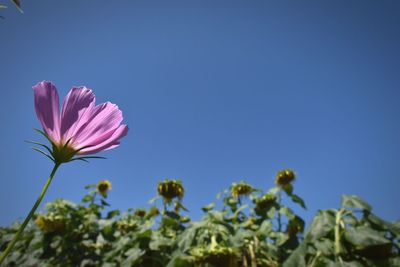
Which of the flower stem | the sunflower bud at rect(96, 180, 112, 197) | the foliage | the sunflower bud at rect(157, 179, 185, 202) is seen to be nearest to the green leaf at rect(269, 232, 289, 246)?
the foliage

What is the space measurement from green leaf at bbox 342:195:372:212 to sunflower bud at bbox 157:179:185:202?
1.33m

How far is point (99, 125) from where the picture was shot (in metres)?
0.54

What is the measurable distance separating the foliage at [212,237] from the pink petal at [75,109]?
1.23 meters

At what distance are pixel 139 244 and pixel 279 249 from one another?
0.93 meters

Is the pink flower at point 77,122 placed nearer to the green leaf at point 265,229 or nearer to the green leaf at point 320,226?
the green leaf at point 320,226

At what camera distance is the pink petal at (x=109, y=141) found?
0.51 metres

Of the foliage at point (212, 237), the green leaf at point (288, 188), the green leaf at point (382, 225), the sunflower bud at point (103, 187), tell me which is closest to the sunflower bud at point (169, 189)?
the foliage at point (212, 237)

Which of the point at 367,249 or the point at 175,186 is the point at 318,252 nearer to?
the point at 367,249

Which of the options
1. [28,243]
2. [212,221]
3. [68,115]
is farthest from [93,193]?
[68,115]

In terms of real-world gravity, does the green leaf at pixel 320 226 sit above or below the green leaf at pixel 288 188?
below

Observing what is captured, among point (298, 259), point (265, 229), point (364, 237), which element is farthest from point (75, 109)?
point (265, 229)

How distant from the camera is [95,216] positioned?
285 cm

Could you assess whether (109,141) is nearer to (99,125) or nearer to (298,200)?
(99,125)

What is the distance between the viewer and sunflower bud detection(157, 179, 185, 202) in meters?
2.56
